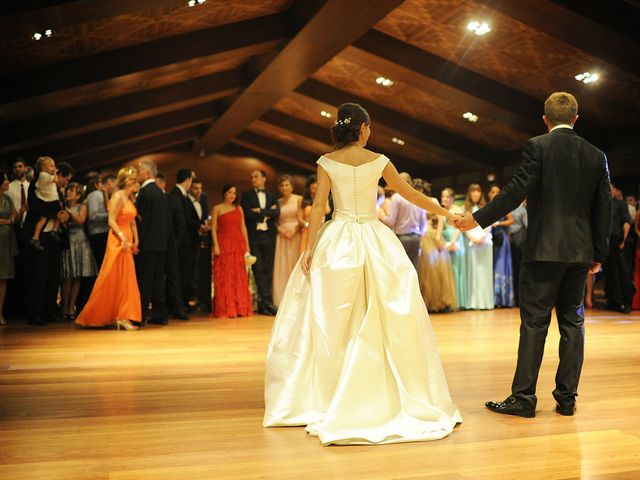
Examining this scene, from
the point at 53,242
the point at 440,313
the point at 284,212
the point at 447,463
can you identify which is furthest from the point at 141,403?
the point at 440,313

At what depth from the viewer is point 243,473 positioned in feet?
7.80

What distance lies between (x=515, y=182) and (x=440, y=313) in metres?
5.33

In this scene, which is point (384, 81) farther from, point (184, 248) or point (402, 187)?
point (402, 187)

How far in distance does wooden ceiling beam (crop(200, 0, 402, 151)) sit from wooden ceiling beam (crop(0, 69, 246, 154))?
20.3 inches

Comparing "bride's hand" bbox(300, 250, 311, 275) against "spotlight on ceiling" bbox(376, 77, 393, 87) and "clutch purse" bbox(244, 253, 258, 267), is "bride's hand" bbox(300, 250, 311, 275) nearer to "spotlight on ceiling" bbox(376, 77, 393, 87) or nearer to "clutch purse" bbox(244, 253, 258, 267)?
"clutch purse" bbox(244, 253, 258, 267)

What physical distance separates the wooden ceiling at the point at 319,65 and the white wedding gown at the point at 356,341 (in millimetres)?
4185

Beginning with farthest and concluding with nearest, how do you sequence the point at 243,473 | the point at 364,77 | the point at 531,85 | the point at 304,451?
the point at 364,77
the point at 531,85
the point at 304,451
the point at 243,473

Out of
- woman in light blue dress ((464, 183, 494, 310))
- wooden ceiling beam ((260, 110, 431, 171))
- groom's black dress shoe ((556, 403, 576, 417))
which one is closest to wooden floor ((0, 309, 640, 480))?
groom's black dress shoe ((556, 403, 576, 417))

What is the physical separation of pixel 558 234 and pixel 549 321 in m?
0.41

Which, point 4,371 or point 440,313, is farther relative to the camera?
point 440,313

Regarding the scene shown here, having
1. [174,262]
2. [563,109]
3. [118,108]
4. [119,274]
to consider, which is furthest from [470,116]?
[563,109]

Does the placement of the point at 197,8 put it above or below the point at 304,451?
above

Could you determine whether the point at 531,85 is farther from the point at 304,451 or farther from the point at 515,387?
the point at 304,451

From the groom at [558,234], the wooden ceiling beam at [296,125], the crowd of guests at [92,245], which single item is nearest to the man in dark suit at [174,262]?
the crowd of guests at [92,245]
